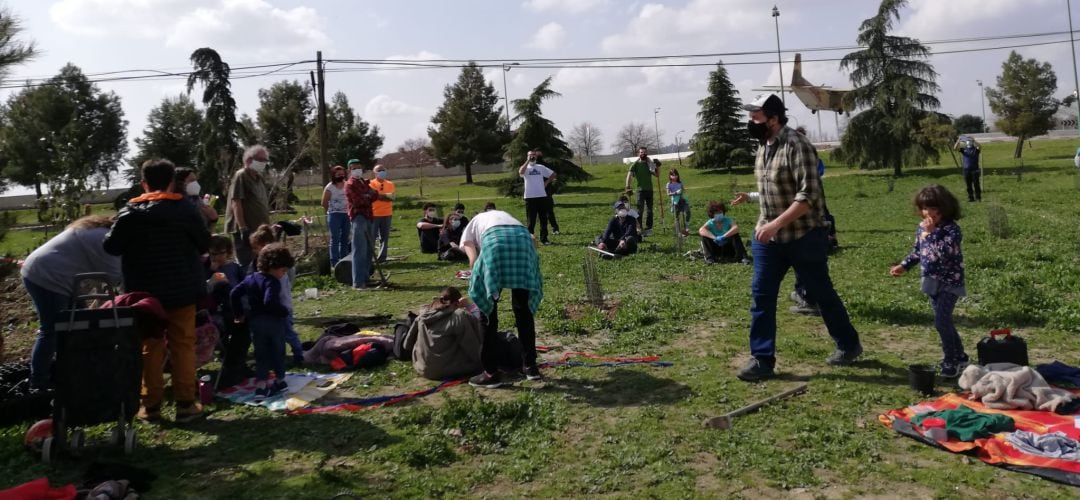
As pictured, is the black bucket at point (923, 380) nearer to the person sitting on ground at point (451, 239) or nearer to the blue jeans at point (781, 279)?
the blue jeans at point (781, 279)

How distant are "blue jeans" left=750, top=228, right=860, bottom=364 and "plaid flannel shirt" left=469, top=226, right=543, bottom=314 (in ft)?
5.43

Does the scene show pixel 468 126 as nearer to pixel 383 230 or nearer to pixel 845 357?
pixel 383 230

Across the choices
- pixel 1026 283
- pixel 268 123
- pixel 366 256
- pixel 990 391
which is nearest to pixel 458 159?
pixel 268 123

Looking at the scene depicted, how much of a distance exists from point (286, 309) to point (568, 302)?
3.85 metres

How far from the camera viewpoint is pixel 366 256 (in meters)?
10.7

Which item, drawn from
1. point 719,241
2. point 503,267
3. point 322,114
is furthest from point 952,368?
→ point 322,114

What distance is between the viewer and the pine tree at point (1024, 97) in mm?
48094

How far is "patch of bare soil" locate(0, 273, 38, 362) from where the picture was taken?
8.01 m

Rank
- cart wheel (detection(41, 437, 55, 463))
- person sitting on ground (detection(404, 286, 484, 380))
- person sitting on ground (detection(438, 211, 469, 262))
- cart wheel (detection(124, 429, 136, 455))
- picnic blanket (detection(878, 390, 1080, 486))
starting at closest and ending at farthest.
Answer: picnic blanket (detection(878, 390, 1080, 486)), cart wheel (detection(41, 437, 55, 463)), cart wheel (detection(124, 429, 136, 455)), person sitting on ground (detection(404, 286, 484, 380)), person sitting on ground (detection(438, 211, 469, 262))

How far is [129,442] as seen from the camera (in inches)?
180

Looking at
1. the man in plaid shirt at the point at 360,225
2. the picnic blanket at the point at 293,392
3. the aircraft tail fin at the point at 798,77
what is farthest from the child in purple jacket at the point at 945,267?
the aircraft tail fin at the point at 798,77

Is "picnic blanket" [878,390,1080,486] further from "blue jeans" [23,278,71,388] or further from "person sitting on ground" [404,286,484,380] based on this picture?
"blue jeans" [23,278,71,388]

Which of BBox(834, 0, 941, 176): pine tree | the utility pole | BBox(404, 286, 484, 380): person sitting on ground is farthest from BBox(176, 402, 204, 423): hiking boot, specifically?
BBox(834, 0, 941, 176): pine tree

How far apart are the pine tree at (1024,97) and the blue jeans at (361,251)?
5011 centimetres
